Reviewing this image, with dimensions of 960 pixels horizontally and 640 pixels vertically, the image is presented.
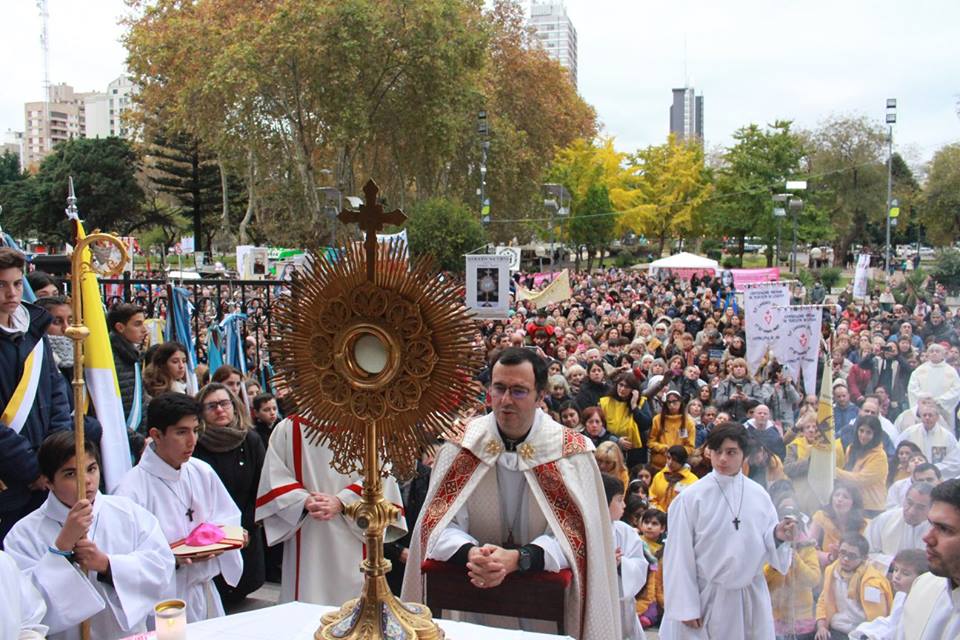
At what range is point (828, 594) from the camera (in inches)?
216

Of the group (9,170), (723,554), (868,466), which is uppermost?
(9,170)

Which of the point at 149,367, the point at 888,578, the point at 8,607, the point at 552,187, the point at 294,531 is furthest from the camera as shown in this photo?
the point at 552,187

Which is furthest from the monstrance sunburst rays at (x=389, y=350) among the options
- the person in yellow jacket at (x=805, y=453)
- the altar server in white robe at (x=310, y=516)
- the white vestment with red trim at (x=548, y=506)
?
the person in yellow jacket at (x=805, y=453)

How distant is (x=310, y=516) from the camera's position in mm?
4344

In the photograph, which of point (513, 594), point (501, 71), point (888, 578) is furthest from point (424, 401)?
point (501, 71)

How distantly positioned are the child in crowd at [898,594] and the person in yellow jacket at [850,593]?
1.01 m

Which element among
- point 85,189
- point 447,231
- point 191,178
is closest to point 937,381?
point 447,231

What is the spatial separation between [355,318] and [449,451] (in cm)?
127

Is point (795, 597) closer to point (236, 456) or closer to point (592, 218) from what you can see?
point (236, 456)

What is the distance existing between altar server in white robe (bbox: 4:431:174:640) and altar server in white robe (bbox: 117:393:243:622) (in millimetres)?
345

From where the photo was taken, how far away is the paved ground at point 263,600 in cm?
541

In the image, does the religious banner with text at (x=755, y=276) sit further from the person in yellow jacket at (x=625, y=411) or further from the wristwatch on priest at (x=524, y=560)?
the wristwatch on priest at (x=524, y=560)

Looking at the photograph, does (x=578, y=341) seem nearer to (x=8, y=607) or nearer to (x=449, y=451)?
(x=449, y=451)

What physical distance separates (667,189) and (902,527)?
52535 mm
